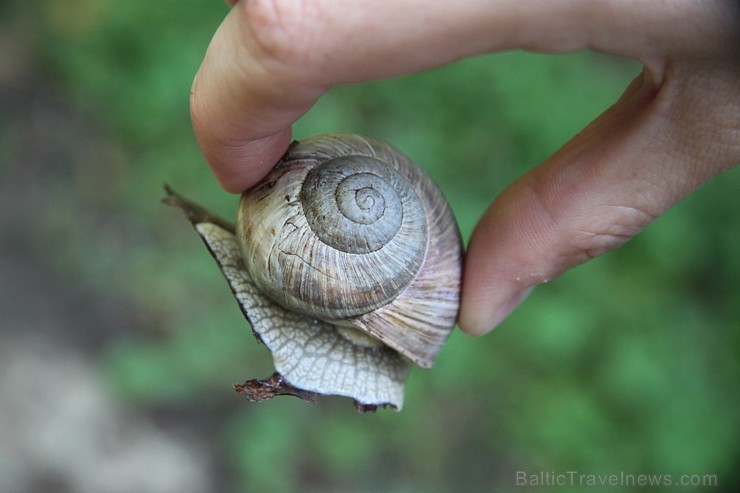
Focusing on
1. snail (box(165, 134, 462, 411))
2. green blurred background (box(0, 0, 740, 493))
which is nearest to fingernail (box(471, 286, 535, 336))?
snail (box(165, 134, 462, 411))

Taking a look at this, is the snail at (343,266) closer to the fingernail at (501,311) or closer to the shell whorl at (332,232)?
the shell whorl at (332,232)

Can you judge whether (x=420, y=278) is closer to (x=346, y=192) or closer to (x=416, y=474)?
(x=346, y=192)

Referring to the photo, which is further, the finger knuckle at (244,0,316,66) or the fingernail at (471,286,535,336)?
Result: the fingernail at (471,286,535,336)

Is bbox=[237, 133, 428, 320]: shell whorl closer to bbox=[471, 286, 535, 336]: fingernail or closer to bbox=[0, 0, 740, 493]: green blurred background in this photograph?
bbox=[471, 286, 535, 336]: fingernail

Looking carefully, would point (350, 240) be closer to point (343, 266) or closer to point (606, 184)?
point (343, 266)

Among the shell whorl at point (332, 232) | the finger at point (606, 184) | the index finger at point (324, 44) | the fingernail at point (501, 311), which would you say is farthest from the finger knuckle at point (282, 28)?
the fingernail at point (501, 311)

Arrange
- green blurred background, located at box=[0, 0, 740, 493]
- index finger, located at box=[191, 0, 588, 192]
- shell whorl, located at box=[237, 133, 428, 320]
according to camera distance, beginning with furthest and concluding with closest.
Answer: green blurred background, located at box=[0, 0, 740, 493] → shell whorl, located at box=[237, 133, 428, 320] → index finger, located at box=[191, 0, 588, 192]

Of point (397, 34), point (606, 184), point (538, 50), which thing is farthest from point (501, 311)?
point (397, 34)
